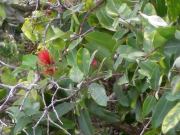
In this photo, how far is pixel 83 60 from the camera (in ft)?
3.20

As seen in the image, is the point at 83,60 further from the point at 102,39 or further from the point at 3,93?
the point at 3,93

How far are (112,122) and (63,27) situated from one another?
1.19 ft

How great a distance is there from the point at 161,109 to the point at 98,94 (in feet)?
0.52

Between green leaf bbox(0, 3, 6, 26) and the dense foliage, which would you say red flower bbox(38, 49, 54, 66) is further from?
green leaf bbox(0, 3, 6, 26)

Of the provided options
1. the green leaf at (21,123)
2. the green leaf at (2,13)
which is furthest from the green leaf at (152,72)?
the green leaf at (2,13)

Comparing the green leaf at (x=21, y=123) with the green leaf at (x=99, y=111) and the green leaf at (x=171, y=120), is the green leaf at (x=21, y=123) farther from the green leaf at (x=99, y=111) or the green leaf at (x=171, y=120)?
the green leaf at (x=171, y=120)

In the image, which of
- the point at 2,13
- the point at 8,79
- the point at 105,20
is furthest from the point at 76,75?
the point at 2,13

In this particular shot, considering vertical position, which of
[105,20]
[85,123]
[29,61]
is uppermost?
[105,20]

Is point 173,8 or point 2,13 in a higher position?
point 173,8

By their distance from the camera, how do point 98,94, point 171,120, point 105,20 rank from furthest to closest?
point 105,20 < point 98,94 < point 171,120

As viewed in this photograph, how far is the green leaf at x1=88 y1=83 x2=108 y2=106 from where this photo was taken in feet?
3.12

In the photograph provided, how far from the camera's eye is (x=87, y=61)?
97cm

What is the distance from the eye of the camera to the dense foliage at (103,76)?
33.8 inches

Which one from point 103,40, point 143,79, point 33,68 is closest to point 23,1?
point 33,68
